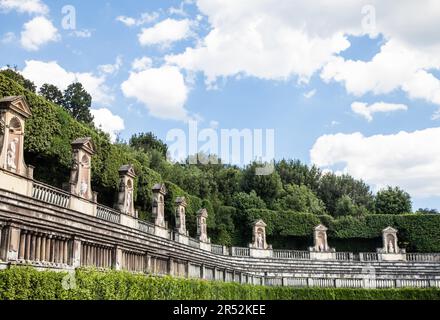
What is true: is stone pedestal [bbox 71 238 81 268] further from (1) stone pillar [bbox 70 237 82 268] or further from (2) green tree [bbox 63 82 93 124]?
(2) green tree [bbox 63 82 93 124]

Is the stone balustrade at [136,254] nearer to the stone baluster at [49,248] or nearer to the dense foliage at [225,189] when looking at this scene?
the stone baluster at [49,248]

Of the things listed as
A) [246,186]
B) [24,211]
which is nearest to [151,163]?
[246,186]

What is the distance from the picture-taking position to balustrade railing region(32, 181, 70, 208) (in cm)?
1697

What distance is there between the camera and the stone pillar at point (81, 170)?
2080cm

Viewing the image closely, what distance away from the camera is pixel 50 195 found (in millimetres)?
17906

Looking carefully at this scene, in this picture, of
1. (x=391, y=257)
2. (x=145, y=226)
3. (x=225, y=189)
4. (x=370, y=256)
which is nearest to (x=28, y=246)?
(x=145, y=226)

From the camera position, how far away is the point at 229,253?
142 feet

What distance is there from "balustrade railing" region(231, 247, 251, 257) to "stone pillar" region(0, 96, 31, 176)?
93.7 ft

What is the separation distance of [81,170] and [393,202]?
4719 centimetres

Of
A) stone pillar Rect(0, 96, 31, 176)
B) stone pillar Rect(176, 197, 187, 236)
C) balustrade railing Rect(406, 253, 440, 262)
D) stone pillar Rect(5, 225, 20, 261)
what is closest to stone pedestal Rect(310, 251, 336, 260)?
balustrade railing Rect(406, 253, 440, 262)

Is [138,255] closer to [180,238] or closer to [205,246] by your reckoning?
[180,238]

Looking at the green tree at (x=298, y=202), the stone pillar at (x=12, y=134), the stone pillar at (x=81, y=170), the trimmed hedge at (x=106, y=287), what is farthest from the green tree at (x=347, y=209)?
the stone pillar at (x=12, y=134)

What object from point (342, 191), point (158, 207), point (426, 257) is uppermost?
point (342, 191)
